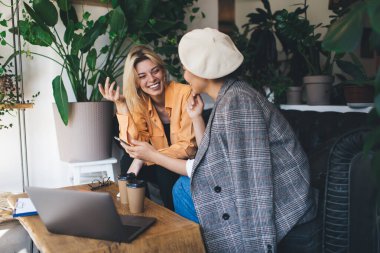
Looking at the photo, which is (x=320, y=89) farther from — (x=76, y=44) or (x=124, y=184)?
(x=124, y=184)

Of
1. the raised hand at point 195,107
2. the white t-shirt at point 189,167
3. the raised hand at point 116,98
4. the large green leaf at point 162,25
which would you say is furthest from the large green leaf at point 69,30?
the white t-shirt at point 189,167

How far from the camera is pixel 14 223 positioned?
234 centimetres

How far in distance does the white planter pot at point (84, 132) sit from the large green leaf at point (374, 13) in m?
2.08

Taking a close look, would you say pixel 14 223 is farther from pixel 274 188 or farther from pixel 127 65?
pixel 274 188

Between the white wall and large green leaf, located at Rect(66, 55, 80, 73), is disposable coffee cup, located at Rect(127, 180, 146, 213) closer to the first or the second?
large green leaf, located at Rect(66, 55, 80, 73)

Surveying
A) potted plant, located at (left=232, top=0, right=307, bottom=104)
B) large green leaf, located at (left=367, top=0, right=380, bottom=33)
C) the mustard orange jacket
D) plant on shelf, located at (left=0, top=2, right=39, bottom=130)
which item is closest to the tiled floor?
plant on shelf, located at (left=0, top=2, right=39, bottom=130)

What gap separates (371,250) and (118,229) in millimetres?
745

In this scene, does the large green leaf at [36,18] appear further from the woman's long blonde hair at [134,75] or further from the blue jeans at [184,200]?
the blue jeans at [184,200]

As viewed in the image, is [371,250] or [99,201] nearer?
[99,201]

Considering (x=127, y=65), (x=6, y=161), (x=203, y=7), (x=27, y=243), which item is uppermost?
(x=203, y=7)

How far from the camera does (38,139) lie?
2816mm

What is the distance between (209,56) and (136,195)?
0.56 metres

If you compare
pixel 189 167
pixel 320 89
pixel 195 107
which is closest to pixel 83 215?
pixel 189 167

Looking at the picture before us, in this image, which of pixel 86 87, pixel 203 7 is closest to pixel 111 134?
pixel 86 87
